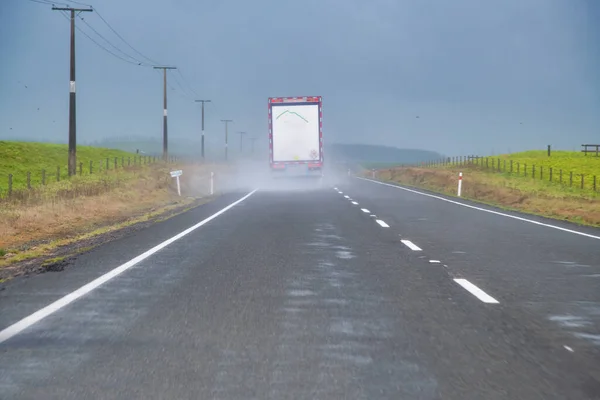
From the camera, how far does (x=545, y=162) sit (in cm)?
8031

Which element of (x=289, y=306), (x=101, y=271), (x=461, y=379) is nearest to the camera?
(x=461, y=379)

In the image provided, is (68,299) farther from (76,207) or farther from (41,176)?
(41,176)

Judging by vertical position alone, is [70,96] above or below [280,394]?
above

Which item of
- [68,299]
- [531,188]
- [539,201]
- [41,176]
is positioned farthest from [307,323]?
[41,176]

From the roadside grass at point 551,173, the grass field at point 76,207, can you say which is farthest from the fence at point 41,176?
the roadside grass at point 551,173

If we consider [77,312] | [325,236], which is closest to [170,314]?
[77,312]

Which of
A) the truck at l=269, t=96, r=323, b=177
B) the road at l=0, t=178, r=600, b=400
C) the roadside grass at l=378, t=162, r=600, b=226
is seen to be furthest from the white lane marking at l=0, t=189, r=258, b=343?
the truck at l=269, t=96, r=323, b=177

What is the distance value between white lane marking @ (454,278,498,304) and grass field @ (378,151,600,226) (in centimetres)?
1301

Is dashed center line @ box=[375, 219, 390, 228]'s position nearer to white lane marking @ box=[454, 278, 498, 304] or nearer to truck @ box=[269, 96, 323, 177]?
white lane marking @ box=[454, 278, 498, 304]

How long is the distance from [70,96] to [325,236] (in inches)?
951

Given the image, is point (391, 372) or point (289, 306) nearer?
point (391, 372)

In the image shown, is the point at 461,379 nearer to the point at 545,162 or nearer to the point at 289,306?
the point at 289,306

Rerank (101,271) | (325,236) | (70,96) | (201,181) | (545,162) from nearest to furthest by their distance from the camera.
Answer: (101,271)
(325,236)
(70,96)
(201,181)
(545,162)

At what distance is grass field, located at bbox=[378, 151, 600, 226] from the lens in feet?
88.4
